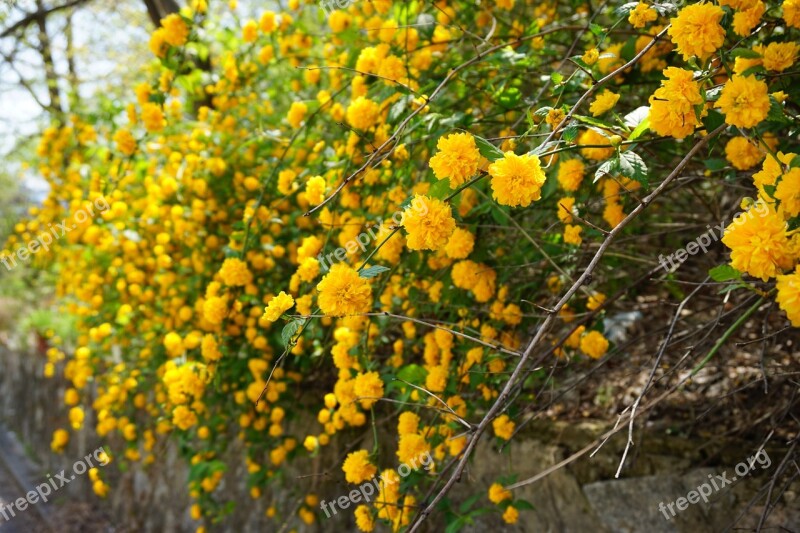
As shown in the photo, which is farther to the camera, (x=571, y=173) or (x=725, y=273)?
(x=571, y=173)

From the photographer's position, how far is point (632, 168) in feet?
4.34

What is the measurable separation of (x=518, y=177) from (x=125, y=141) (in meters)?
2.26

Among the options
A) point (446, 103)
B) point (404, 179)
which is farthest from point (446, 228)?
point (446, 103)

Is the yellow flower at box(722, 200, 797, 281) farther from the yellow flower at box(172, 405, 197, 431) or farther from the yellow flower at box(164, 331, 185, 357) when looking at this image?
the yellow flower at box(164, 331, 185, 357)

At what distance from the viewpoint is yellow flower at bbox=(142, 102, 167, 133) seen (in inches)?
111

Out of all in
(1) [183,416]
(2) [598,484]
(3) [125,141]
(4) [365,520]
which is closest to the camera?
(4) [365,520]

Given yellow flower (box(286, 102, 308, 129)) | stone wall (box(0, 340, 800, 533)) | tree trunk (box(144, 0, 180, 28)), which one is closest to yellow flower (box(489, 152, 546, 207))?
stone wall (box(0, 340, 800, 533))

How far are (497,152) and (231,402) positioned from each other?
2.36m

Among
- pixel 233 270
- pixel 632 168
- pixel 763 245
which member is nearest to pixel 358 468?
pixel 233 270

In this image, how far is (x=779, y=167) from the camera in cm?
118

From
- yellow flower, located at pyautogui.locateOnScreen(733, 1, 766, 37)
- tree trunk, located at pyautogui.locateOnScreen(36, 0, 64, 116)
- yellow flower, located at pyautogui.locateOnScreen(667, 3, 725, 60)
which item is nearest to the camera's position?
yellow flower, located at pyautogui.locateOnScreen(667, 3, 725, 60)

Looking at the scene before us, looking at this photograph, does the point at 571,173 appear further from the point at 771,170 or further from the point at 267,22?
the point at 267,22

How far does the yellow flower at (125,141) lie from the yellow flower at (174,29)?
461 millimetres

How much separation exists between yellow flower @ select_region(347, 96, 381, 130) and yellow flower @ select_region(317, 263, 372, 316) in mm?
763
